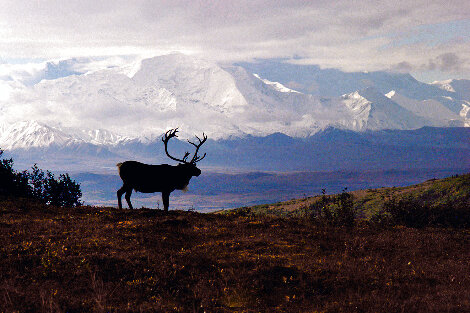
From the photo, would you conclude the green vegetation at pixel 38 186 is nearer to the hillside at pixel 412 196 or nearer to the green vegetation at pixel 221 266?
the green vegetation at pixel 221 266

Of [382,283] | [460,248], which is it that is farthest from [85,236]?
[460,248]

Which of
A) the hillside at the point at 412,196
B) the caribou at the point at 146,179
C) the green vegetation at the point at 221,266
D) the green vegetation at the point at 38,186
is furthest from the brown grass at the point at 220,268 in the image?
the hillside at the point at 412,196

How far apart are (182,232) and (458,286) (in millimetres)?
10206

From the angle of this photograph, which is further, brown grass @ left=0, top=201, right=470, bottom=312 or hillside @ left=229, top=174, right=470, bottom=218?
hillside @ left=229, top=174, right=470, bottom=218

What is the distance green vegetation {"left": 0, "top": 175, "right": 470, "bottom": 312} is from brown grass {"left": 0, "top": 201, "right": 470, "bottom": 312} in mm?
38

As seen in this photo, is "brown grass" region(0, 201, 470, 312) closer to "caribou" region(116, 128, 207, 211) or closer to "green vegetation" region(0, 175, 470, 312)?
"green vegetation" region(0, 175, 470, 312)

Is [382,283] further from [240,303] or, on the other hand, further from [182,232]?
[182,232]

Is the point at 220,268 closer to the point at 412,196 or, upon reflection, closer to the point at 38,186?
the point at 38,186

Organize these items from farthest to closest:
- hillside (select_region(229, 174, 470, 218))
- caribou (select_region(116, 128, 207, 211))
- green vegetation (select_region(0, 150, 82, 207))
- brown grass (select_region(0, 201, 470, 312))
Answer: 1. hillside (select_region(229, 174, 470, 218))
2. green vegetation (select_region(0, 150, 82, 207))
3. caribou (select_region(116, 128, 207, 211))
4. brown grass (select_region(0, 201, 470, 312))

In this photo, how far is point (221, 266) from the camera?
13.8m

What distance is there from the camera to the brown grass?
1116cm

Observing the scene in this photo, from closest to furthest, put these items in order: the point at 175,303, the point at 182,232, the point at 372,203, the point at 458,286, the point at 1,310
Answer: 1. the point at 1,310
2. the point at 175,303
3. the point at 458,286
4. the point at 182,232
5. the point at 372,203

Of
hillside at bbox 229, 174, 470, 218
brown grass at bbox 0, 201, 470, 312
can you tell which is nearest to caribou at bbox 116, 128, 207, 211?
brown grass at bbox 0, 201, 470, 312

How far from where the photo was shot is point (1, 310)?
33.4 feet
